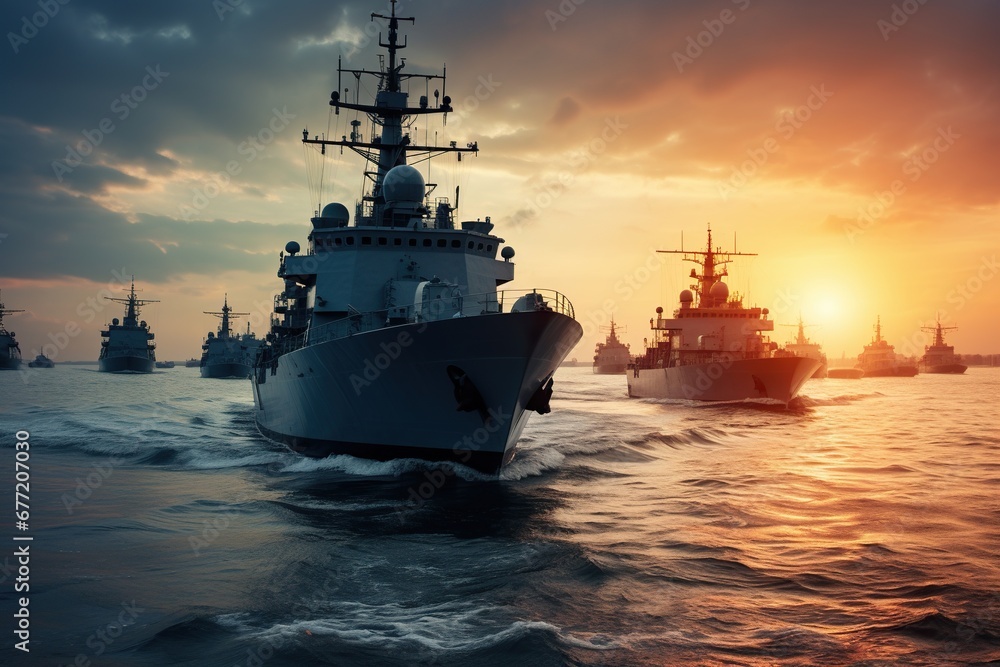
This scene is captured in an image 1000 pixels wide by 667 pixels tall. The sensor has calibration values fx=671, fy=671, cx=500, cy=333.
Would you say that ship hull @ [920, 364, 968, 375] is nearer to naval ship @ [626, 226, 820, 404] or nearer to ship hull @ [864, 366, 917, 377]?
ship hull @ [864, 366, 917, 377]

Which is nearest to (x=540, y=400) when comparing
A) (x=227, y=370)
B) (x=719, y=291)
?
(x=719, y=291)

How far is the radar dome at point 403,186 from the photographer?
64.2 ft

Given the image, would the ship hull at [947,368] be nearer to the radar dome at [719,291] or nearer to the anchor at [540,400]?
the radar dome at [719,291]

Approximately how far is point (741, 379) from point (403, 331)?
3429cm

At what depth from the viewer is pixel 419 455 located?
48.5 ft

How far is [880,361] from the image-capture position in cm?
13162

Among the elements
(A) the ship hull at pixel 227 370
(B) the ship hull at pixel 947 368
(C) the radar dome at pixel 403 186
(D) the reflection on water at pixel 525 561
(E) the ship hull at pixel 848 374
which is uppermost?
(C) the radar dome at pixel 403 186

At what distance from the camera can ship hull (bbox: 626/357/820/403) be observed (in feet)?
133

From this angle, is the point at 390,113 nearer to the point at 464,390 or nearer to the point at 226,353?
the point at 464,390

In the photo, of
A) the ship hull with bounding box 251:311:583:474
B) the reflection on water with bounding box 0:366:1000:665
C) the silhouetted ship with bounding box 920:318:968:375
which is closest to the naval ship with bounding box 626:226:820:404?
the reflection on water with bounding box 0:366:1000:665

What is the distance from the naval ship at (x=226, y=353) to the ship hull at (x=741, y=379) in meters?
69.1

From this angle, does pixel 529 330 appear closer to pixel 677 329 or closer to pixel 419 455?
pixel 419 455

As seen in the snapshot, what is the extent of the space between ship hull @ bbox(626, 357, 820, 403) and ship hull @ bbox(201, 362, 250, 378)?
72.6m

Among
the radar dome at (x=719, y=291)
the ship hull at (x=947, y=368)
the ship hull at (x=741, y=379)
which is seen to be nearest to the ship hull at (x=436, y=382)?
the ship hull at (x=741, y=379)
